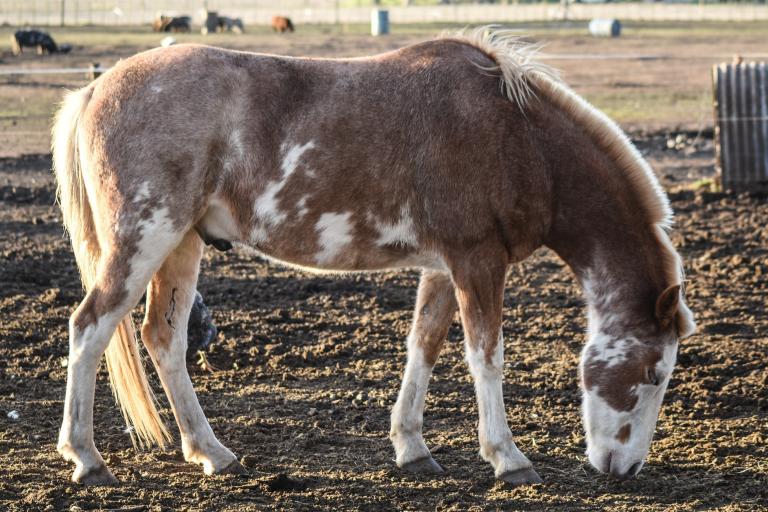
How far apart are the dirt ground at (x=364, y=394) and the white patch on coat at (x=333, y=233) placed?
113cm

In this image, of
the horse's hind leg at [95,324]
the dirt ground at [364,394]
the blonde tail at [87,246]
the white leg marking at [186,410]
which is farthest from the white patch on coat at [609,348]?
the blonde tail at [87,246]

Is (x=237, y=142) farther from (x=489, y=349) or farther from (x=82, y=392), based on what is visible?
(x=489, y=349)

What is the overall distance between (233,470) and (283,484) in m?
0.39

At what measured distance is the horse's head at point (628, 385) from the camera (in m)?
5.37

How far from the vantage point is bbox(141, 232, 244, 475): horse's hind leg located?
573 cm

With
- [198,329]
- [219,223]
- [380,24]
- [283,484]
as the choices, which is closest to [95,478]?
[283,484]

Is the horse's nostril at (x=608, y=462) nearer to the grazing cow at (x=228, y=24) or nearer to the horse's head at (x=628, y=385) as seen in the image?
the horse's head at (x=628, y=385)

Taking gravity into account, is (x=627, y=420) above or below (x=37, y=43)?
above

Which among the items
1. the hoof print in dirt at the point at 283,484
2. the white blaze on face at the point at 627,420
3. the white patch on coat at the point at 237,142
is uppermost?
the white patch on coat at the point at 237,142

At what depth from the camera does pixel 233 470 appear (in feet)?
18.5

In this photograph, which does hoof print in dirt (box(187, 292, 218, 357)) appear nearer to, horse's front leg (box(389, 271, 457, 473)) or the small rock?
the small rock

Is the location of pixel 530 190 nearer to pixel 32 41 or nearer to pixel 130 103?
pixel 130 103

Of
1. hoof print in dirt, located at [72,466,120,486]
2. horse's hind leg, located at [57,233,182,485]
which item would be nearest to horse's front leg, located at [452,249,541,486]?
horse's hind leg, located at [57,233,182,485]

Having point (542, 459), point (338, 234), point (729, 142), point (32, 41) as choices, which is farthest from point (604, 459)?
point (32, 41)
